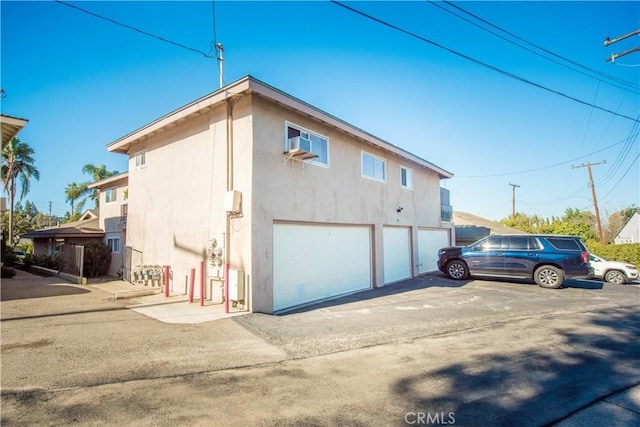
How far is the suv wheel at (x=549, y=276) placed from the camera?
38.2ft

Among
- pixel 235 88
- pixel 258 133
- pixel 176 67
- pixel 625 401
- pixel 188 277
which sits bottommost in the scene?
pixel 625 401

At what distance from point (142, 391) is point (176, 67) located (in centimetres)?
→ 887

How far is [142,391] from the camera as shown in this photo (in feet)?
12.9

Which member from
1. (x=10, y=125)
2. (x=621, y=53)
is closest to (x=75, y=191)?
(x=10, y=125)

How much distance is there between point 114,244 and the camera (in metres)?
15.1

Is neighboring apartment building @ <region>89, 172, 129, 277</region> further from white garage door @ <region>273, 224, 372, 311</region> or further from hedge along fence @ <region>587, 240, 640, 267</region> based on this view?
hedge along fence @ <region>587, 240, 640, 267</region>

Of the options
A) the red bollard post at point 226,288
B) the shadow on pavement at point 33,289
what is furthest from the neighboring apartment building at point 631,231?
the shadow on pavement at point 33,289

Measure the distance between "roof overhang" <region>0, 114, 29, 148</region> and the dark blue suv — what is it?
1513cm

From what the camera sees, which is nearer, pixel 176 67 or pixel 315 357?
pixel 315 357

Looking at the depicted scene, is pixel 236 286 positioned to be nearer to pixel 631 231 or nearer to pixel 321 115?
pixel 321 115

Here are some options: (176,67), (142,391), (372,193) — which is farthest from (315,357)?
(176,67)

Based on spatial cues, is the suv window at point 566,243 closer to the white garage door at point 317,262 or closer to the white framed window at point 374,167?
the white framed window at point 374,167

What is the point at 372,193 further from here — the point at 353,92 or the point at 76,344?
the point at 76,344

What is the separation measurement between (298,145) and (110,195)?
517 inches
